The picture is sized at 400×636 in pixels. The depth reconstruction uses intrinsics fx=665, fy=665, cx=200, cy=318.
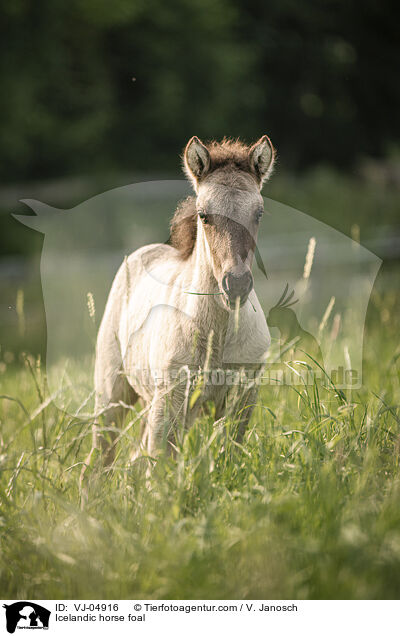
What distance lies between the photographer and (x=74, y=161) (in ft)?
54.1

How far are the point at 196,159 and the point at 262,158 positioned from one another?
0.32m

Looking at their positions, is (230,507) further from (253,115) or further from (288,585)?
(253,115)

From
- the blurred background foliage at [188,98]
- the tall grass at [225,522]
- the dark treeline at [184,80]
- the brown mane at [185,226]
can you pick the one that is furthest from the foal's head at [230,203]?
the dark treeline at [184,80]

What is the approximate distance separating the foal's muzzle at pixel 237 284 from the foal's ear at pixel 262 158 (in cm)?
63

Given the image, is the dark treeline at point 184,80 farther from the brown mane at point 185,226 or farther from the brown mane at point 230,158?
the brown mane at point 230,158

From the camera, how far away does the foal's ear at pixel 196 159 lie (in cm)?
320

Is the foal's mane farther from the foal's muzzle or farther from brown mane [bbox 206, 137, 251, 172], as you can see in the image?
the foal's muzzle

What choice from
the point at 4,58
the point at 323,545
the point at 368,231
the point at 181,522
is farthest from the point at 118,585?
the point at 4,58

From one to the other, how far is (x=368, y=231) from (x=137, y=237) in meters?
4.34

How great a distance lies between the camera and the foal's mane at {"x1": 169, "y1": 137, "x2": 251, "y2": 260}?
3.27 metres

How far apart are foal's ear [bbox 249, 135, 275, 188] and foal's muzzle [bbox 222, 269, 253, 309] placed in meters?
0.63

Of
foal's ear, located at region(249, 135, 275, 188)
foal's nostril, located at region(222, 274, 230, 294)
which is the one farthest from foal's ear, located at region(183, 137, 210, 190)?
foal's nostril, located at region(222, 274, 230, 294)
